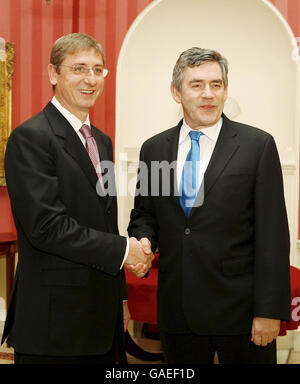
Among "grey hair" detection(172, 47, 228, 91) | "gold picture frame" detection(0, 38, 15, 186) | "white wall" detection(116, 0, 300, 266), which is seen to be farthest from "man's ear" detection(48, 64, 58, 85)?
"gold picture frame" detection(0, 38, 15, 186)

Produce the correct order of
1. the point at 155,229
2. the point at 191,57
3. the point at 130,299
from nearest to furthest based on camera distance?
the point at 191,57 → the point at 155,229 → the point at 130,299

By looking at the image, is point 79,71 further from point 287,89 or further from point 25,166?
point 287,89

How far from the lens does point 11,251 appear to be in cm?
371

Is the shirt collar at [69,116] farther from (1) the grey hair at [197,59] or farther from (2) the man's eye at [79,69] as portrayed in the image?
(1) the grey hair at [197,59]

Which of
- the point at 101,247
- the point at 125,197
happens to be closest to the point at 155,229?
the point at 101,247

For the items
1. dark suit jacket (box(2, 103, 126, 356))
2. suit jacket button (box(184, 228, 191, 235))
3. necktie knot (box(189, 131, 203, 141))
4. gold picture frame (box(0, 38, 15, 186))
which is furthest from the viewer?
gold picture frame (box(0, 38, 15, 186))

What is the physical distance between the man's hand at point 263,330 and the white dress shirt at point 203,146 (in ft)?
1.86

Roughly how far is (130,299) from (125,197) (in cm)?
146

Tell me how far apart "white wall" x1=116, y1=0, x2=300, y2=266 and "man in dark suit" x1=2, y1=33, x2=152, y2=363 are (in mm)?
2086

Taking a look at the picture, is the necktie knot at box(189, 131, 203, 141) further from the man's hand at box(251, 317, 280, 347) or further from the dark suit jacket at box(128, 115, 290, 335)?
the man's hand at box(251, 317, 280, 347)

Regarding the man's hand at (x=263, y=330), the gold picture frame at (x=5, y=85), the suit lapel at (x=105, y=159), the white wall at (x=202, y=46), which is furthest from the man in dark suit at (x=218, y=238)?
the gold picture frame at (x=5, y=85)

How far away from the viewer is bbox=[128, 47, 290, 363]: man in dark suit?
176 centimetres

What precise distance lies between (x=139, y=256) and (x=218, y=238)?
1.03 ft

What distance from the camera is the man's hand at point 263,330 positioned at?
1.75 metres
